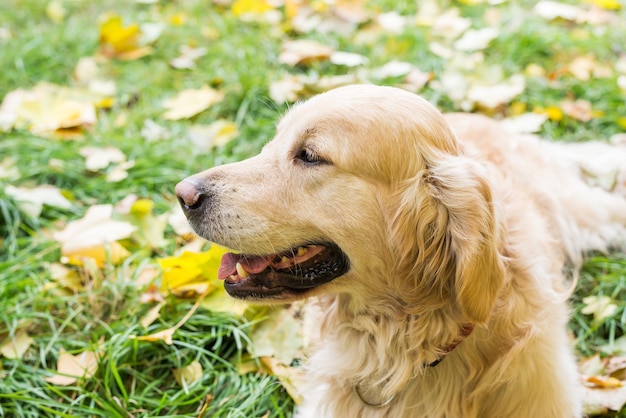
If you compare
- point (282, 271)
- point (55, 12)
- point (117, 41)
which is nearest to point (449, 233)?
point (282, 271)

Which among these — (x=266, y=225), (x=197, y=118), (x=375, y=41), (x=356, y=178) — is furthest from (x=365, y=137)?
(x=375, y=41)

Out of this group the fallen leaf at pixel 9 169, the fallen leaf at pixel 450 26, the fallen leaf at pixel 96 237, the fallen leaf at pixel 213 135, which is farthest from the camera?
the fallen leaf at pixel 450 26

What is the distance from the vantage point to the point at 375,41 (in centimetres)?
513

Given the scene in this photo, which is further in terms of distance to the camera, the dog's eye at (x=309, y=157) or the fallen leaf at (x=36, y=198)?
the fallen leaf at (x=36, y=198)

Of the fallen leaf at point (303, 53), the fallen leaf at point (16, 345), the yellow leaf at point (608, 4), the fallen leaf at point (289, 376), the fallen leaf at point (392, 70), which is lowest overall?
the fallen leaf at point (289, 376)

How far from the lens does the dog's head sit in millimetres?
2033

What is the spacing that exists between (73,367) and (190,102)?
2.29 m

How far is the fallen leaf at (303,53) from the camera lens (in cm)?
479

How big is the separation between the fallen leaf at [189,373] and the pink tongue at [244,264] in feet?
1.99

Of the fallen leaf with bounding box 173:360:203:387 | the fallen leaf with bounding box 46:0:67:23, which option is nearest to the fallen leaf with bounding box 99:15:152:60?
the fallen leaf with bounding box 46:0:67:23

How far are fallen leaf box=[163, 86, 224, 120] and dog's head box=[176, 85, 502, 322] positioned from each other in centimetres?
228

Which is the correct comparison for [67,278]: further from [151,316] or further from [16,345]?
[151,316]

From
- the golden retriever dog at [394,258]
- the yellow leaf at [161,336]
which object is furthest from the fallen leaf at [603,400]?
the yellow leaf at [161,336]

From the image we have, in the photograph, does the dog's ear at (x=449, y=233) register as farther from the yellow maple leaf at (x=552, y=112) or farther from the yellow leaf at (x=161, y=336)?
the yellow maple leaf at (x=552, y=112)
